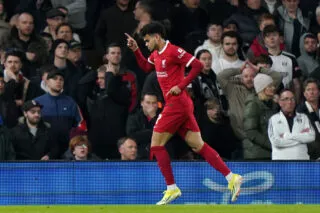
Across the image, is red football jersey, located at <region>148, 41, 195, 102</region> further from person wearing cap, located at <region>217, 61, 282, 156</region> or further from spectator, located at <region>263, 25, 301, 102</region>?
spectator, located at <region>263, 25, 301, 102</region>

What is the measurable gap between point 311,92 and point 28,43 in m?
4.34

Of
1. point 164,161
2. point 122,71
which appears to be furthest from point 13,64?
point 164,161

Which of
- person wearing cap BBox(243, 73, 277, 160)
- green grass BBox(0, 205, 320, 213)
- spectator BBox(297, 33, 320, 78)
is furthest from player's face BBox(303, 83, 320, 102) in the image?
green grass BBox(0, 205, 320, 213)

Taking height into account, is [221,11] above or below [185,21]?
above

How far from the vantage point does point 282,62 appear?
18609 millimetres

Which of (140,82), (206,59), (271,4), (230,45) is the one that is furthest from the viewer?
(271,4)

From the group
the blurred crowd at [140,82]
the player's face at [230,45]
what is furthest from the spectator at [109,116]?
the player's face at [230,45]

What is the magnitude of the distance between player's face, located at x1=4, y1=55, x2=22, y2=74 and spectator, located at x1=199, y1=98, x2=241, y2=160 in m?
2.71

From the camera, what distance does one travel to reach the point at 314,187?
643 inches

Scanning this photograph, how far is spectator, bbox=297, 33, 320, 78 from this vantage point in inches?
757

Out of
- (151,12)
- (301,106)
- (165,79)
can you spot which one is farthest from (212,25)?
(165,79)

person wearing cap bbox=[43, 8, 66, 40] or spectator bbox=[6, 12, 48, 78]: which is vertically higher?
person wearing cap bbox=[43, 8, 66, 40]

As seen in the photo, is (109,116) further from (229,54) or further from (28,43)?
(229,54)

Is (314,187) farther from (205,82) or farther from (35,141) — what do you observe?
(35,141)
